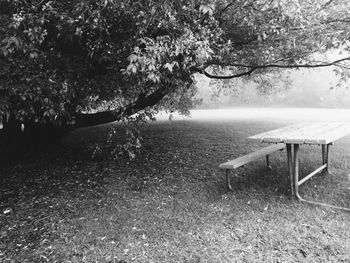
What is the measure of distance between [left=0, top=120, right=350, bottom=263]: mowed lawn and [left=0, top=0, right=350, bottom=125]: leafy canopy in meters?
1.45

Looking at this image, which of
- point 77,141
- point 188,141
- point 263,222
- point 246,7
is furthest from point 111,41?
point 77,141

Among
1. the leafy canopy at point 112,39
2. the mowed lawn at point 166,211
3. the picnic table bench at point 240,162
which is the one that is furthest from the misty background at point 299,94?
the leafy canopy at point 112,39

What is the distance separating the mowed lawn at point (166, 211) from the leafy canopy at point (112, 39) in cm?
145

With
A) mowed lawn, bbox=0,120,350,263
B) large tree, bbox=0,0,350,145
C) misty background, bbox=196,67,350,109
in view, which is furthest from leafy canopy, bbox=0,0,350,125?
misty background, bbox=196,67,350,109

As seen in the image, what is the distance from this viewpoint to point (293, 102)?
3206 cm

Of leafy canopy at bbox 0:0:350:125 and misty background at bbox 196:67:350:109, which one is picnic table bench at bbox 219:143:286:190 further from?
misty background at bbox 196:67:350:109

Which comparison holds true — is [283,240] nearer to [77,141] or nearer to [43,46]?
[43,46]

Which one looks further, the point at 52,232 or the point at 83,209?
the point at 83,209

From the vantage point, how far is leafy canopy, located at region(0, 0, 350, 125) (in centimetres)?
392

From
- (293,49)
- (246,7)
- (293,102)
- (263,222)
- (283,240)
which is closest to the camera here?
(283,240)

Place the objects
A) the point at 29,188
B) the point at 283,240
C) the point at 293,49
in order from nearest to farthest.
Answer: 1. the point at 283,240
2. the point at 29,188
3. the point at 293,49

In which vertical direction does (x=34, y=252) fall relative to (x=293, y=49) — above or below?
below

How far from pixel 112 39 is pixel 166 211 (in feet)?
8.48

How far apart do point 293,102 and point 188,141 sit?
25.5 meters
